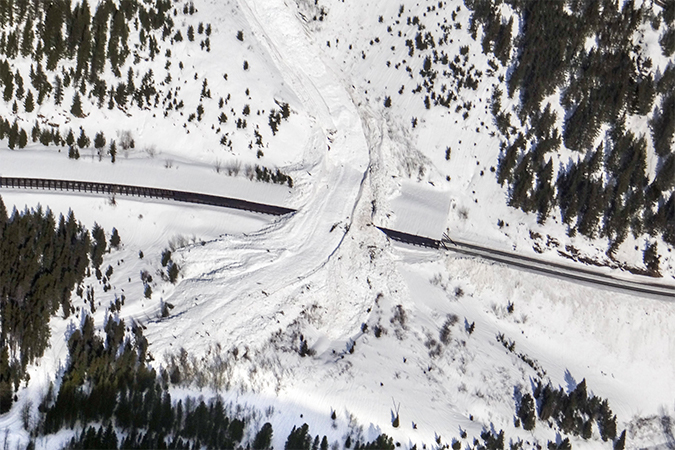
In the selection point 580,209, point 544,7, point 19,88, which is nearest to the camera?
point 19,88

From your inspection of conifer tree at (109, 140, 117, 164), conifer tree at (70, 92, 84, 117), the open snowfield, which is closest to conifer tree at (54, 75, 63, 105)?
conifer tree at (70, 92, 84, 117)

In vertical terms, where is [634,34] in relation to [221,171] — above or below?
above

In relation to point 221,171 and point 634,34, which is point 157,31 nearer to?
point 221,171

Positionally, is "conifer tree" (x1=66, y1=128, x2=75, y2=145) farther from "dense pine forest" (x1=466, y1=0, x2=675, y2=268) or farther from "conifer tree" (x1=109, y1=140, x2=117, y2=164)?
"dense pine forest" (x1=466, y1=0, x2=675, y2=268)

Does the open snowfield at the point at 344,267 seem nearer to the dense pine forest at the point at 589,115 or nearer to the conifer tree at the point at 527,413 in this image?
the conifer tree at the point at 527,413

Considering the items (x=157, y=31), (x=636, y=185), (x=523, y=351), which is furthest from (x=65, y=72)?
(x=636, y=185)

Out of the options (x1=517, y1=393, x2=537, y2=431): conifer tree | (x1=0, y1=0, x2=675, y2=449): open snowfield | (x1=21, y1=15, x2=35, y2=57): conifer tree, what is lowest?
(x1=517, y1=393, x2=537, y2=431): conifer tree

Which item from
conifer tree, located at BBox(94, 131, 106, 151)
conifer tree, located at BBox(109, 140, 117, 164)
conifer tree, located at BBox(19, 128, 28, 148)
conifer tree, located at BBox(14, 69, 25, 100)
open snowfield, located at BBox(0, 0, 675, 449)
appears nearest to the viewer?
open snowfield, located at BBox(0, 0, 675, 449)
